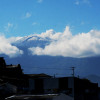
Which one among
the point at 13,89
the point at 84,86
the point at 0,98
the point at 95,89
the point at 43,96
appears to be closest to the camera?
the point at 43,96

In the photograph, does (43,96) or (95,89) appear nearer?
(43,96)

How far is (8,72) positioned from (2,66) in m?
3.67

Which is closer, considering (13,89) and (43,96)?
(43,96)

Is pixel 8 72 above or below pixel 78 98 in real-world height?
above

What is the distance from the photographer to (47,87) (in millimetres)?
103000

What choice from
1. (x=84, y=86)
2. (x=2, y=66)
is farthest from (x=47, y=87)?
Answer: (x=2, y=66)

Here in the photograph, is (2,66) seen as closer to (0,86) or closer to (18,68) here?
(18,68)

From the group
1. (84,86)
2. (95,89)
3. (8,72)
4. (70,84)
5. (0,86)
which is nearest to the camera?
(0,86)

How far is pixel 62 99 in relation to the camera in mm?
63500

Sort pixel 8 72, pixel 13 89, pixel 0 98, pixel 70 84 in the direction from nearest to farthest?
pixel 0 98, pixel 13 89, pixel 70 84, pixel 8 72

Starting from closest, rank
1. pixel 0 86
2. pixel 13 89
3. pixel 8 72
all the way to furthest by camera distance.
Result: 1. pixel 0 86
2. pixel 13 89
3. pixel 8 72

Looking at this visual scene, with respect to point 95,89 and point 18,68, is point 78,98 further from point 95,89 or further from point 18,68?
point 18,68

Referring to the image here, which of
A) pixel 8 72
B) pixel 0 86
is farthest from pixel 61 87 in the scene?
pixel 8 72

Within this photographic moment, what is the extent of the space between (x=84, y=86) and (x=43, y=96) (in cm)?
4779
